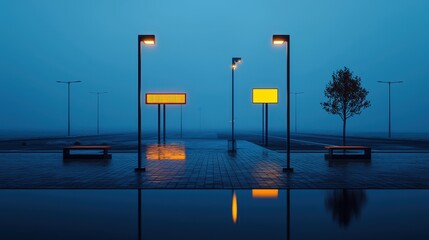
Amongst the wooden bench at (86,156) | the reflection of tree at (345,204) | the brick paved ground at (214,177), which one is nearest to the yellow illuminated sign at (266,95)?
the wooden bench at (86,156)

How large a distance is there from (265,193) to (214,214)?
2.74 m

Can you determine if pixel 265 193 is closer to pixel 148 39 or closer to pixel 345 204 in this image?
pixel 345 204

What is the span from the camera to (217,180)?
39.5ft

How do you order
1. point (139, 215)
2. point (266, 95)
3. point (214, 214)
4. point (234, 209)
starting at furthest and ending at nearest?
point (266, 95), point (234, 209), point (214, 214), point (139, 215)

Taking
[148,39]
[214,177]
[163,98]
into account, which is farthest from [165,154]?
[163,98]

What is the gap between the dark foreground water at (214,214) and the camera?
245 inches

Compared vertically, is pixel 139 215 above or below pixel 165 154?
above

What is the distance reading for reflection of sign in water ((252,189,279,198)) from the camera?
31.1 feet

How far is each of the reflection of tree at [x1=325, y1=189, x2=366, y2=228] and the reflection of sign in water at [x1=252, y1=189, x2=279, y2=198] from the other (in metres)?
1.33

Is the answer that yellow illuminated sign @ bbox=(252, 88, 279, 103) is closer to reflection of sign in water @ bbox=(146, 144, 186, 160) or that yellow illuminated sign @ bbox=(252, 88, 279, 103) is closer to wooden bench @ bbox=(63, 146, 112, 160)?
reflection of sign in water @ bbox=(146, 144, 186, 160)

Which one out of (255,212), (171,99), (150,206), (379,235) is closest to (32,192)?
(150,206)

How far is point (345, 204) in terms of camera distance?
8469mm

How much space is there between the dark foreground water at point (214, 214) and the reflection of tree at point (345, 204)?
0.02 meters

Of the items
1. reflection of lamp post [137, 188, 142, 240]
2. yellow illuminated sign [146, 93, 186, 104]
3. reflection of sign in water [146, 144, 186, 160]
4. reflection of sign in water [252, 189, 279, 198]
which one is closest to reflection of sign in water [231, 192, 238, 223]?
reflection of sign in water [252, 189, 279, 198]
